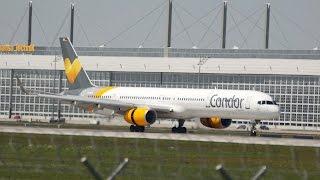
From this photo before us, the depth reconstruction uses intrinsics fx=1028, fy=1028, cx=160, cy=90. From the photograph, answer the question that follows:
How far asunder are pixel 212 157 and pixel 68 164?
32.9ft

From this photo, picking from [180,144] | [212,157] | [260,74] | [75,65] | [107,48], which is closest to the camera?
[212,157]

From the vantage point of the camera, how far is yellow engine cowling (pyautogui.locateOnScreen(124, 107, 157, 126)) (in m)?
82.2

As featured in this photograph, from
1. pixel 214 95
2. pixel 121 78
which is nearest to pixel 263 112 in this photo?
pixel 214 95

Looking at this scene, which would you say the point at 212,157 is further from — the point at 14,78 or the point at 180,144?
the point at 14,78

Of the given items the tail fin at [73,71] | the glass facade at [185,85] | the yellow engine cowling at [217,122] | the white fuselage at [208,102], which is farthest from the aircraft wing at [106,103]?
the glass facade at [185,85]

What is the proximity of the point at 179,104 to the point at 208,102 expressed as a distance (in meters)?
3.75

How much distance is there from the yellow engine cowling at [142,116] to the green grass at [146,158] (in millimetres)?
18810

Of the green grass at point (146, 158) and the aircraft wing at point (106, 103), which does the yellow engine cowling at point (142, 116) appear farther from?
the green grass at point (146, 158)

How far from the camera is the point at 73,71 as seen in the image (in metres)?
96.1

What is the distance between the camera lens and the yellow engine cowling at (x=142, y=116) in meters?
82.2

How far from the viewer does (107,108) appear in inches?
3435

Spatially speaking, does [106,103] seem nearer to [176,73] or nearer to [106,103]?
[106,103]

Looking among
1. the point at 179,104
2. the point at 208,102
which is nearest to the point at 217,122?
the point at 208,102

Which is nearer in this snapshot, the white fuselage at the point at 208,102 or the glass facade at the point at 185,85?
the white fuselage at the point at 208,102
